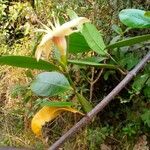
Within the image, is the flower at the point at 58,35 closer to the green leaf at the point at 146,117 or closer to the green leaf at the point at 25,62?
the green leaf at the point at 25,62

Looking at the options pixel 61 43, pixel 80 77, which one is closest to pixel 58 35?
pixel 61 43

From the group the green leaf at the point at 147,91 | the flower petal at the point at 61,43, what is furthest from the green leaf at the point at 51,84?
the green leaf at the point at 147,91

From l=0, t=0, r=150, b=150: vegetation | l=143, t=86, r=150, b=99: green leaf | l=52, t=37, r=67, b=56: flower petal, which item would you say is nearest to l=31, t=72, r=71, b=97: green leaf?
l=0, t=0, r=150, b=150: vegetation

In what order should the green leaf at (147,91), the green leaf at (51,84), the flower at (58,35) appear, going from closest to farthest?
the flower at (58,35)
the green leaf at (51,84)
the green leaf at (147,91)

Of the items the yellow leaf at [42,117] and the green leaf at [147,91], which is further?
the green leaf at [147,91]

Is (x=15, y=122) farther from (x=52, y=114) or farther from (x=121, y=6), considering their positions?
(x=52, y=114)

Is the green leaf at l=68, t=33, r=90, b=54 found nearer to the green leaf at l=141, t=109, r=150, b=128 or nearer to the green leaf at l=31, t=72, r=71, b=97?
the green leaf at l=31, t=72, r=71, b=97

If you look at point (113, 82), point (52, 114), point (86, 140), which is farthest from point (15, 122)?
point (52, 114)
